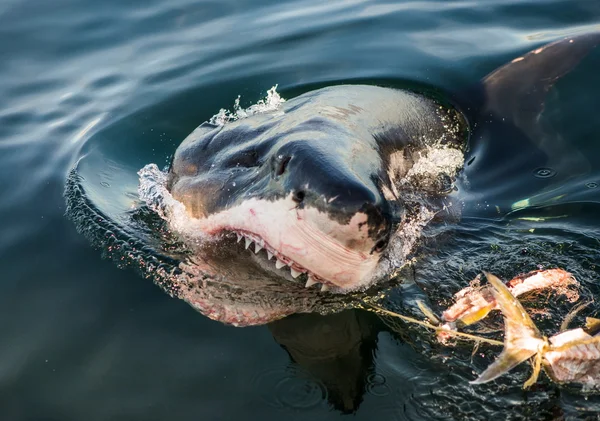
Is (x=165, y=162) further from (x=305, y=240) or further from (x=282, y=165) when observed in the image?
(x=305, y=240)

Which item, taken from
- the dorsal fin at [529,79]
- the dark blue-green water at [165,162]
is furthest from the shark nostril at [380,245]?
the dorsal fin at [529,79]

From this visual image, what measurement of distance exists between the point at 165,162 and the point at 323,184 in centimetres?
251

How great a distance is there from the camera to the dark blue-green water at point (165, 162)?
248 centimetres

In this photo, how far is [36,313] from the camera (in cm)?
315

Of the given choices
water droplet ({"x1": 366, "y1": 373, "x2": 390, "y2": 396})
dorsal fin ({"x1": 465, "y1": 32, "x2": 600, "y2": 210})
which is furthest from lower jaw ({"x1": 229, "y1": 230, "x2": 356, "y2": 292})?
dorsal fin ({"x1": 465, "y1": 32, "x2": 600, "y2": 210})

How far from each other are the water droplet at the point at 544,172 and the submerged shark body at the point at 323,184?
80mm

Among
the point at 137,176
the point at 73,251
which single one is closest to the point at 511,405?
the point at 73,251

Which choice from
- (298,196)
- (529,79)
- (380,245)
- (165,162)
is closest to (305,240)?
(298,196)

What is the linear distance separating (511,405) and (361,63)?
4054 millimetres

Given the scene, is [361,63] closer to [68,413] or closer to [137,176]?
[137,176]

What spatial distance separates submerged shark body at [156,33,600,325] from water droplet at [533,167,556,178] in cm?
8

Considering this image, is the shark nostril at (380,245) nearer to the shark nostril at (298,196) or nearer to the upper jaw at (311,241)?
the upper jaw at (311,241)

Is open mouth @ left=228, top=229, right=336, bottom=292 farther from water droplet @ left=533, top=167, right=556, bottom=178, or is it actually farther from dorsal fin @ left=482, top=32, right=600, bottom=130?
dorsal fin @ left=482, top=32, right=600, bottom=130

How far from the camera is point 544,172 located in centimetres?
435
